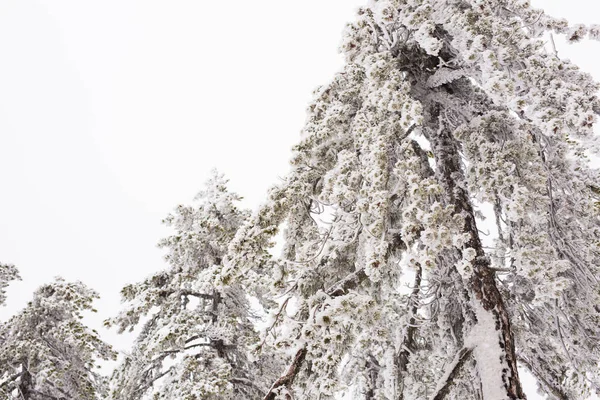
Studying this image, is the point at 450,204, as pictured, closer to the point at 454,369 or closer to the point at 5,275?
the point at 454,369

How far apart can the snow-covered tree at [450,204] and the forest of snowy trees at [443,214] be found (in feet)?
0.06

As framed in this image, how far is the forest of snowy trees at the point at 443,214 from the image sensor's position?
400 cm

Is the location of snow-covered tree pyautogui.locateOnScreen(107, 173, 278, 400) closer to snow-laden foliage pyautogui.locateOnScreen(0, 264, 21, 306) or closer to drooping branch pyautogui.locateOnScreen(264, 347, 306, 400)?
snow-laden foliage pyautogui.locateOnScreen(0, 264, 21, 306)

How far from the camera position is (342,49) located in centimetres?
525

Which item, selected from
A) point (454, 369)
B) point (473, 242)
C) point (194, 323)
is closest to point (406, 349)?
point (454, 369)

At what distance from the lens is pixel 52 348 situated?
879cm

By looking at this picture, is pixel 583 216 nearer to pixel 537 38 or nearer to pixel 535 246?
pixel 535 246

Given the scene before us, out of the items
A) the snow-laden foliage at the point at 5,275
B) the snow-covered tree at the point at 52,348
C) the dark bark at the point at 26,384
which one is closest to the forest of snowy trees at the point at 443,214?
the snow-covered tree at the point at 52,348

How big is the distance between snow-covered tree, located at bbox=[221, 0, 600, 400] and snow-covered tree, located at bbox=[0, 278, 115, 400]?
209 inches

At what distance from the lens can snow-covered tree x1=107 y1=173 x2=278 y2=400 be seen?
7871 mm

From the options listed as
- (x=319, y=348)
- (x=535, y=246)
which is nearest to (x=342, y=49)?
(x=535, y=246)

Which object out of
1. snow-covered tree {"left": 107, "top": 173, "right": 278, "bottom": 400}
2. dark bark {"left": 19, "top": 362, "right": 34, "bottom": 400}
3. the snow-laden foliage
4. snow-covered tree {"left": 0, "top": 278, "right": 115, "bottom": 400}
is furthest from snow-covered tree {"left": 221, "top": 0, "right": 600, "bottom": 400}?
the snow-laden foliage

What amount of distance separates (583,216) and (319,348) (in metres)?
2.90

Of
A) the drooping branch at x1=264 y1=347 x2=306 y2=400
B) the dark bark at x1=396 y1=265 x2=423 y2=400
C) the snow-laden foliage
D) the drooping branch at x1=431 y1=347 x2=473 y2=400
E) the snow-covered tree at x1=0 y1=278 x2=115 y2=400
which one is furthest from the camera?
the snow-laden foliage
